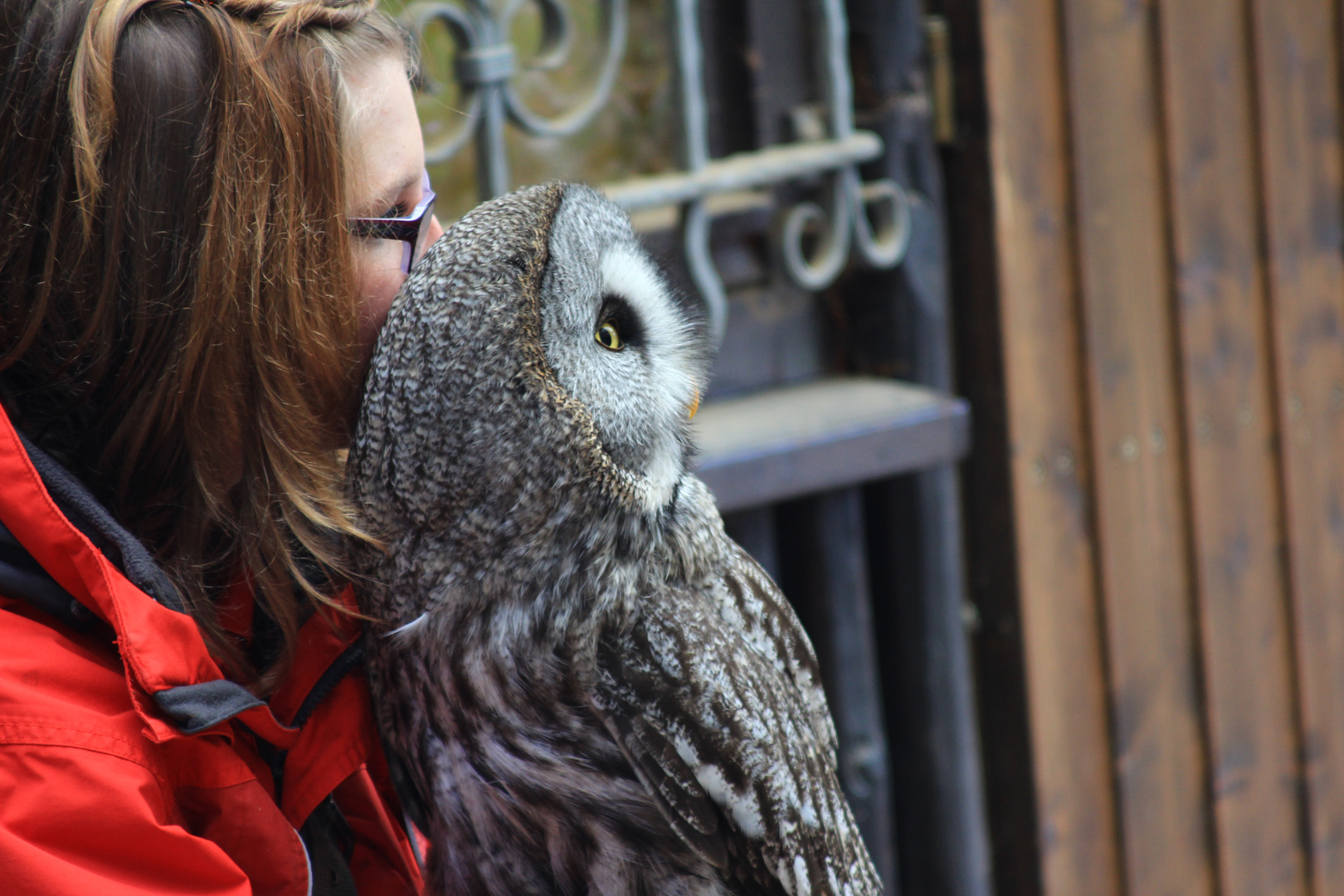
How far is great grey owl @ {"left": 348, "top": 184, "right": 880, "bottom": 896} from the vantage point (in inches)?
36.1

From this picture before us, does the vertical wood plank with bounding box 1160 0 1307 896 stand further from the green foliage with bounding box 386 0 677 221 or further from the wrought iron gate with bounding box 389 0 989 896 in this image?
the green foliage with bounding box 386 0 677 221

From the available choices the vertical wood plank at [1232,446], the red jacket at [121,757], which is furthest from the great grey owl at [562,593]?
the vertical wood plank at [1232,446]

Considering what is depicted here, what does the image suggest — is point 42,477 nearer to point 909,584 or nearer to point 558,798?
point 558,798

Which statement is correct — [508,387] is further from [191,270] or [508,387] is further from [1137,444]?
[1137,444]

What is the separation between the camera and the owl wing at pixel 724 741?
1000 mm

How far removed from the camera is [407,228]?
39.4 inches

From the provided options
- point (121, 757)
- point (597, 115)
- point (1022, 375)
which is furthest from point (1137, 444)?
point (121, 757)

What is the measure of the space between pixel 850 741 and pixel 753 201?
3.31 feet

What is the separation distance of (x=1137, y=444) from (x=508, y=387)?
1.78 meters

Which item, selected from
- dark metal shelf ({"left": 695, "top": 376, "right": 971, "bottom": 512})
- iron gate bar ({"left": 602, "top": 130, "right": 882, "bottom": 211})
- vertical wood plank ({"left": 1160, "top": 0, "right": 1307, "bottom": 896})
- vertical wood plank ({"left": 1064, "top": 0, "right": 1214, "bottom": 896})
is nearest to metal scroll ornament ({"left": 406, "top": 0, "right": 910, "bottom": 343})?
iron gate bar ({"left": 602, "top": 130, "right": 882, "bottom": 211})

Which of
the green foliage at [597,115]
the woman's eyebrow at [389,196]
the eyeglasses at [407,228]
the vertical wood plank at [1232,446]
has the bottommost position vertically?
the vertical wood plank at [1232,446]

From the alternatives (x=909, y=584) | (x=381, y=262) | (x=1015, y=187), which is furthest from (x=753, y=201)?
(x=381, y=262)

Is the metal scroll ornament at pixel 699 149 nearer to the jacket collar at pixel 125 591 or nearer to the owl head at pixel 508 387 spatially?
the owl head at pixel 508 387

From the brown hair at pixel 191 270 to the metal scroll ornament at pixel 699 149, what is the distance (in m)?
0.80
